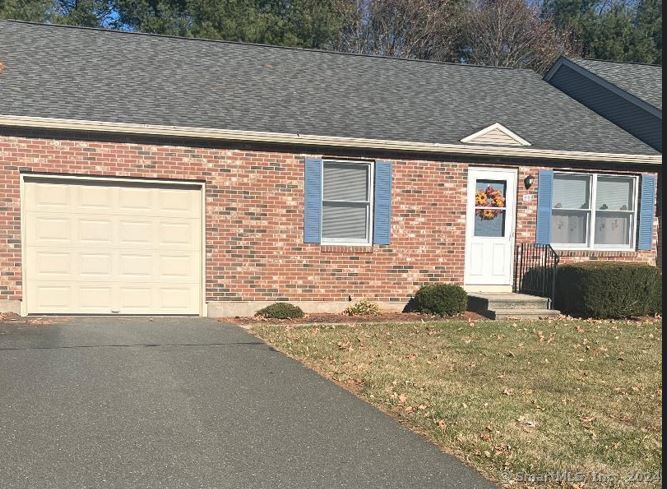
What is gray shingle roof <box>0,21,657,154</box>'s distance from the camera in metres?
10.9

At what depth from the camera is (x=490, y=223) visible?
12008mm

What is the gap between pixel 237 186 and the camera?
10.6 m

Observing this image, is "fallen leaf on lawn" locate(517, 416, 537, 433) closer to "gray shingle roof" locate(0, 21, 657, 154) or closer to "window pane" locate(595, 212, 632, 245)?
"gray shingle roof" locate(0, 21, 657, 154)

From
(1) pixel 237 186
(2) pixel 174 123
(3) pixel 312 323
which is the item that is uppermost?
(2) pixel 174 123

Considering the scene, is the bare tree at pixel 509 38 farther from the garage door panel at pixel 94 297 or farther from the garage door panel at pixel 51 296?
the garage door panel at pixel 51 296

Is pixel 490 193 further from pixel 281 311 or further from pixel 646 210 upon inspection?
pixel 281 311

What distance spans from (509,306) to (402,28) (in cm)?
2345

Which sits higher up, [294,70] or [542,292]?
[294,70]

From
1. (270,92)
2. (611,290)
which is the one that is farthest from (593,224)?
(270,92)

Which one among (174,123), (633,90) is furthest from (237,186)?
(633,90)

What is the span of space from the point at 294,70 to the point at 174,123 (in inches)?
175

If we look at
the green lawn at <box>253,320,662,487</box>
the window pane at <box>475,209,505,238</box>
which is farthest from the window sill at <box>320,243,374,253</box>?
the window pane at <box>475,209,505,238</box>

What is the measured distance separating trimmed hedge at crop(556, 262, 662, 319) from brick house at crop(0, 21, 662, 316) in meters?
1.23

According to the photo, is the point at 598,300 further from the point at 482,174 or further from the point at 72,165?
the point at 72,165
